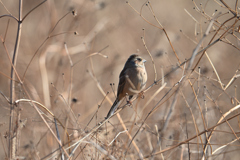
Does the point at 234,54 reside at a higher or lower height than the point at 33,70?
lower

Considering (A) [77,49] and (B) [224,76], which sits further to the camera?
(B) [224,76]

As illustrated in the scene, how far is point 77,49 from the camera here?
632 cm

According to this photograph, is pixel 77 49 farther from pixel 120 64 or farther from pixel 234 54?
pixel 234 54

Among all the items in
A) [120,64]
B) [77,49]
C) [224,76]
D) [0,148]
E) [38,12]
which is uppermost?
[38,12]

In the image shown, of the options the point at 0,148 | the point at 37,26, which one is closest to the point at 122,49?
the point at 37,26

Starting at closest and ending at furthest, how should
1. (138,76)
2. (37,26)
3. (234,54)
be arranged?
1. (138,76)
2. (37,26)
3. (234,54)

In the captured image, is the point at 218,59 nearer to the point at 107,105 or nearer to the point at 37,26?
the point at 107,105

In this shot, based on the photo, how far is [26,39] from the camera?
28.2 ft

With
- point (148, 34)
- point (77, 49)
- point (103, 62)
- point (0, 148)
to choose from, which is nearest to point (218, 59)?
point (148, 34)

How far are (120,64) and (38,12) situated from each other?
12.1 feet

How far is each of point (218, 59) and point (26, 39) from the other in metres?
5.34

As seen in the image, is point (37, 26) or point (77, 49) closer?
Result: point (77, 49)

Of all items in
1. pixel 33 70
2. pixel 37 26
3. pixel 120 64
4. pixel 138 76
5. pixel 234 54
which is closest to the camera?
pixel 138 76

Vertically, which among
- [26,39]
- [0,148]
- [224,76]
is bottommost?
[224,76]
